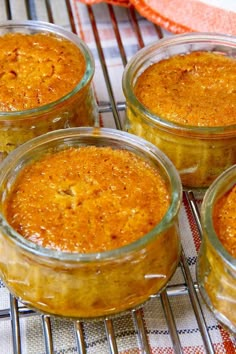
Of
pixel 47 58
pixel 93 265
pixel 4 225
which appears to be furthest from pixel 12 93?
pixel 93 265

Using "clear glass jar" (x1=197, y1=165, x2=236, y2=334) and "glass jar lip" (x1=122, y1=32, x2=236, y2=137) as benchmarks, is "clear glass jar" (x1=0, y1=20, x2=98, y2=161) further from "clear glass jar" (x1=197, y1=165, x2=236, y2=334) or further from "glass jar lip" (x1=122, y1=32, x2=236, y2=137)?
"clear glass jar" (x1=197, y1=165, x2=236, y2=334)

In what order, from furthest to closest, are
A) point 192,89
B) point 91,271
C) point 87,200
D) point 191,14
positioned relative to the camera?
point 191,14 → point 192,89 → point 87,200 → point 91,271

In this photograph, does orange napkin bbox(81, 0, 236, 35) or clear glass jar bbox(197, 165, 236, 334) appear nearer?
clear glass jar bbox(197, 165, 236, 334)

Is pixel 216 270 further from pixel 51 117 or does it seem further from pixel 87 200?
pixel 51 117

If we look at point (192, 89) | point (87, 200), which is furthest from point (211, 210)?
point (192, 89)

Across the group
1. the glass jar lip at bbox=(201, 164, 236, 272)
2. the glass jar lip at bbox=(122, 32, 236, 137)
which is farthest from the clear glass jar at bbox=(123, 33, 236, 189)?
the glass jar lip at bbox=(201, 164, 236, 272)

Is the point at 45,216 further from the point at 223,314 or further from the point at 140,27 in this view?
the point at 140,27
